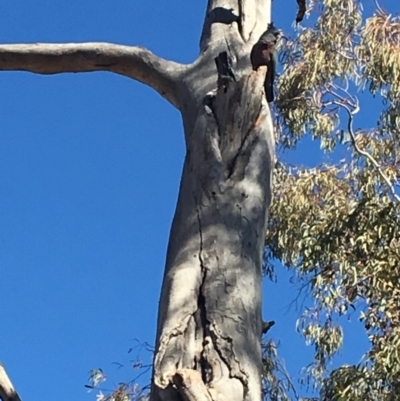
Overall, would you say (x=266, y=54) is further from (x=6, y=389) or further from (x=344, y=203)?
(x=344, y=203)

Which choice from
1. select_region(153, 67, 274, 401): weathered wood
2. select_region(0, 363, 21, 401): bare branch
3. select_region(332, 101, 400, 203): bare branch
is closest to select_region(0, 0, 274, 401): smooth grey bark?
select_region(153, 67, 274, 401): weathered wood

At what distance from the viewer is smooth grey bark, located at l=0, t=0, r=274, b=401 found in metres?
1.74

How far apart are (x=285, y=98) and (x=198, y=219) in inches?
235

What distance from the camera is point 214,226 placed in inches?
76.1

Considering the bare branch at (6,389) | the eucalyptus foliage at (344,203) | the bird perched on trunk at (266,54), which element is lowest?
the bare branch at (6,389)

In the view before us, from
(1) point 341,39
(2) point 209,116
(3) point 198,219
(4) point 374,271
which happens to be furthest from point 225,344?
(1) point 341,39

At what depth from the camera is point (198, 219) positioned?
1.97 m

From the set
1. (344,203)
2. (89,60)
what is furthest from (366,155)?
(89,60)

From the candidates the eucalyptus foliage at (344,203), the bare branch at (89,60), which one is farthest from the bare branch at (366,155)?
the bare branch at (89,60)

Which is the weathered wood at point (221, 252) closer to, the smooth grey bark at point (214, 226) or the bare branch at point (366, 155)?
the smooth grey bark at point (214, 226)

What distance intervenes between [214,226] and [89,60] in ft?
2.88

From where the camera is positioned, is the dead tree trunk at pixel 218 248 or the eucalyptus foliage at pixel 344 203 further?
the eucalyptus foliage at pixel 344 203

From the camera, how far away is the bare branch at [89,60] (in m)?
2.56

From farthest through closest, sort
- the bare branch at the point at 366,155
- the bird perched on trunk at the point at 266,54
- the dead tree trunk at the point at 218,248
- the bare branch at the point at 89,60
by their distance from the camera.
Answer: the bare branch at the point at 366,155, the bare branch at the point at 89,60, the bird perched on trunk at the point at 266,54, the dead tree trunk at the point at 218,248
